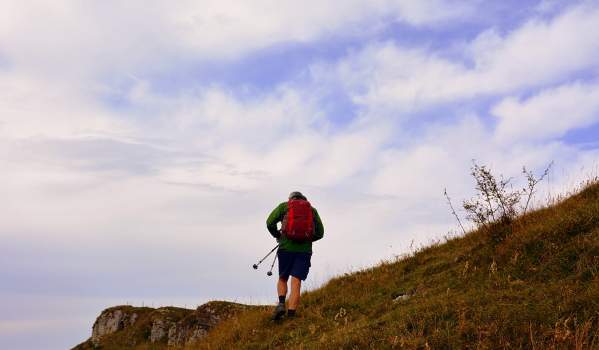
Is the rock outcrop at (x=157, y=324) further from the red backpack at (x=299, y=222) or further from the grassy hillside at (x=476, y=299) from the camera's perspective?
the red backpack at (x=299, y=222)

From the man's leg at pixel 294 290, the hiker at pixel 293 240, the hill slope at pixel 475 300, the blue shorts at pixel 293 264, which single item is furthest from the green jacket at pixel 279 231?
the hill slope at pixel 475 300

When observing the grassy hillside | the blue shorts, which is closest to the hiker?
the blue shorts

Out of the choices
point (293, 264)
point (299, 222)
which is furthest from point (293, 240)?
point (293, 264)

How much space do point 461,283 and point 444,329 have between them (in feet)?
6.83

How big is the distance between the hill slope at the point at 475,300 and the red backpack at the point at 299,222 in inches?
63.2

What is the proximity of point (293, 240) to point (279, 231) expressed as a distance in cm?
53

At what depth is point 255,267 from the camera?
1040 cm

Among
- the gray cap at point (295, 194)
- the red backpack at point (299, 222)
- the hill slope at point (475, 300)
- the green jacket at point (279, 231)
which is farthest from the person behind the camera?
the gray cap at point (295, 194)

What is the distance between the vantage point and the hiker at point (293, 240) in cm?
916

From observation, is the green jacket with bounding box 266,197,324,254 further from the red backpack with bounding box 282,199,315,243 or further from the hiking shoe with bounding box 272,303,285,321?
the hiking shoe with bounding box 272,303,285,321

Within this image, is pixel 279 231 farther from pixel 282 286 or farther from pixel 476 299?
pixel 476 299

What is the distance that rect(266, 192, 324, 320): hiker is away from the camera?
916 centimetres

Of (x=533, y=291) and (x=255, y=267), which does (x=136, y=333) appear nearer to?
(x=255, y=267)

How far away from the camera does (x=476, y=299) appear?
683 cm
